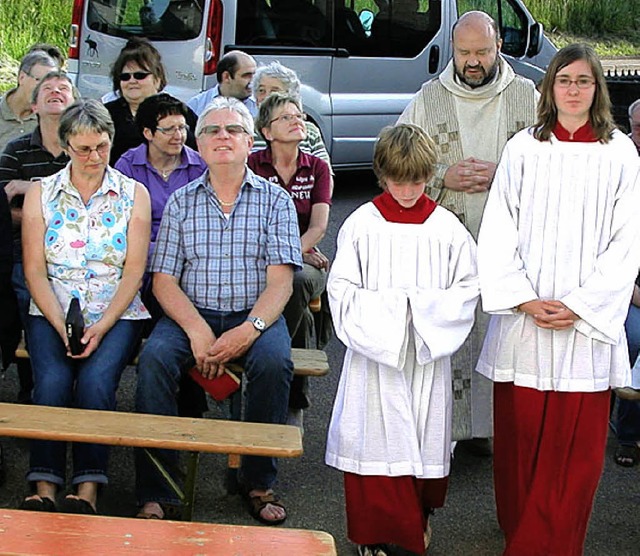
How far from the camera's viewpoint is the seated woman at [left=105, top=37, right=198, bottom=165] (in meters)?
6.05

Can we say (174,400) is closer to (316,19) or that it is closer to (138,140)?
(138,140)

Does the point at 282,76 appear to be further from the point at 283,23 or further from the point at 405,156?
the point at 283,23

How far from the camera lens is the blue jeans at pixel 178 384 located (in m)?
4.47

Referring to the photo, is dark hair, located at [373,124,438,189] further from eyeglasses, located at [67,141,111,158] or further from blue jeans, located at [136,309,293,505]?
eyeglasses, located at [67,141,111,158]

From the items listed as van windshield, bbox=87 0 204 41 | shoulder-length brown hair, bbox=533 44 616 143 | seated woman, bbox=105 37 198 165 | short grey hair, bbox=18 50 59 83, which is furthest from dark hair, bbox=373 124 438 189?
van windshield, bbox=87 0 204 41

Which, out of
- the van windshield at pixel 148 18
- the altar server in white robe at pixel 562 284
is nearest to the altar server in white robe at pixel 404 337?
the altar server in white robe at pixel 562 284

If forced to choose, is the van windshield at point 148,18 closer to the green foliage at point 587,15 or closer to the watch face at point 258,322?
the watch face at point 258,322

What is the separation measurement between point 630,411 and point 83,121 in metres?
2.80

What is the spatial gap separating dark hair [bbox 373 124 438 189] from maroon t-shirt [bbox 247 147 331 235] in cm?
137

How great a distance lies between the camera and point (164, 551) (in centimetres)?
329

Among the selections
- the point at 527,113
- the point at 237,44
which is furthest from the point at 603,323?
the point at 237,44

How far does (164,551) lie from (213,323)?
5.00 ft

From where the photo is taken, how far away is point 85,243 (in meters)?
4.67

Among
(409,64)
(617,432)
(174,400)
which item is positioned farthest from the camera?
(409,64)
